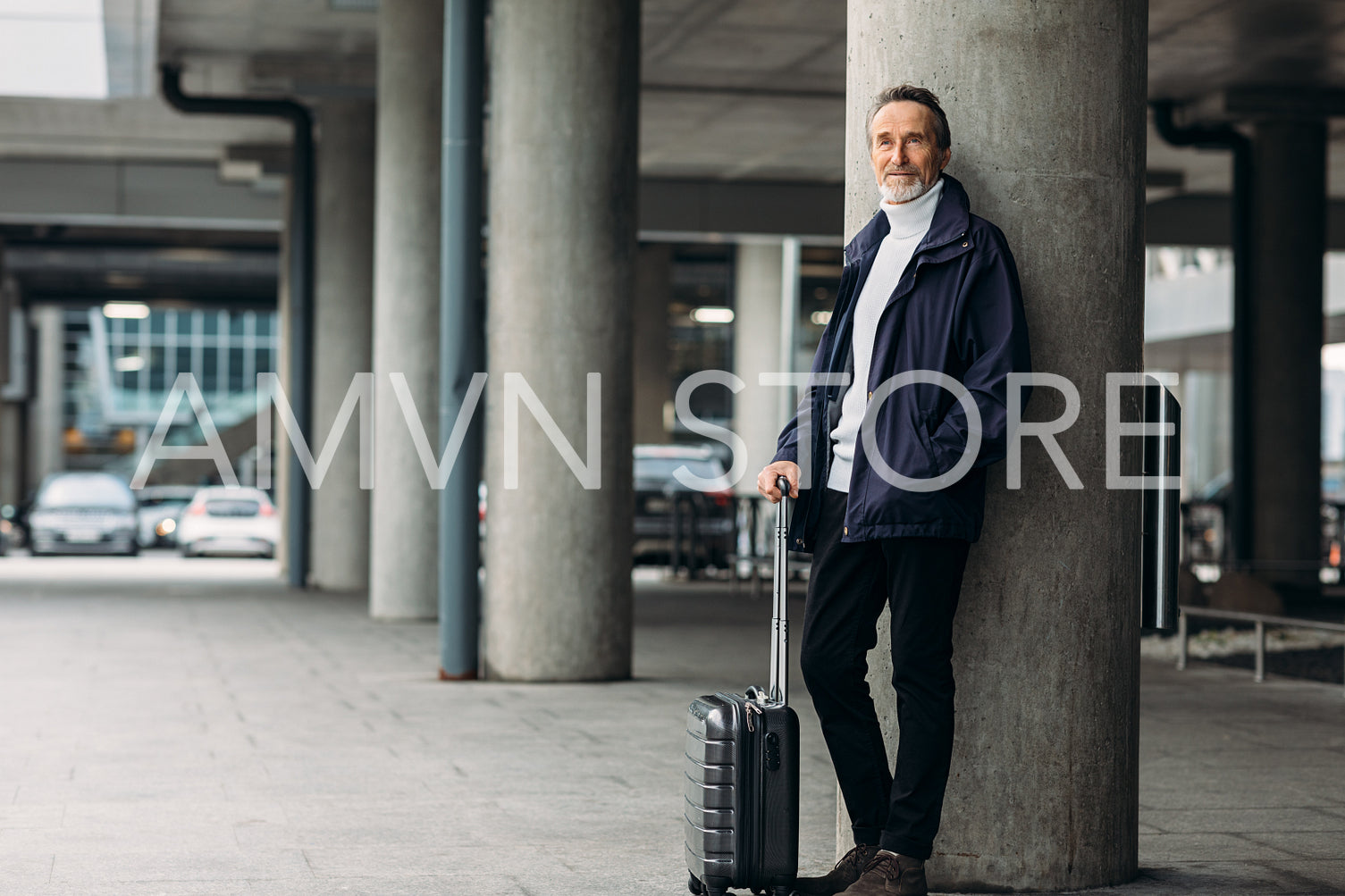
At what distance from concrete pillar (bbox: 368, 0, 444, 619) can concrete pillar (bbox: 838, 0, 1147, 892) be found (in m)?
9.85

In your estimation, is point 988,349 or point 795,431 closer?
point 988,349

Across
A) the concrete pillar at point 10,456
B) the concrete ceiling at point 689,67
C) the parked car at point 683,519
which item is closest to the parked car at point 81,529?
the concrete ceiling at point 689,67

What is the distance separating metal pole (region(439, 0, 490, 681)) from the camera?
414 inches

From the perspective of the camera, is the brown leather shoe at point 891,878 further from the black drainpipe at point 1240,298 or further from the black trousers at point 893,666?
the black drainpipe at point 1240,298

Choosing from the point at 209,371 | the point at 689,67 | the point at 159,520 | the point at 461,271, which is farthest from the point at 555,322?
the point at 209,371

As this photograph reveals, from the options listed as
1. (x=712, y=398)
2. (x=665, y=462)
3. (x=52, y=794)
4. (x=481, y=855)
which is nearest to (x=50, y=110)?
(x=665, y=462)

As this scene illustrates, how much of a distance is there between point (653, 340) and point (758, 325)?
2.57m

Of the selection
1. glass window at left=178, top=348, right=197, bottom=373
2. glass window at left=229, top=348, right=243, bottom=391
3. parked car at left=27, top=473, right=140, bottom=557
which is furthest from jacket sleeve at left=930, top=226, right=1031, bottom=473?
glass window at left=229, top=348, right=243, bottom=391

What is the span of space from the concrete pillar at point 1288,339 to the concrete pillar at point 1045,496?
53.8ft

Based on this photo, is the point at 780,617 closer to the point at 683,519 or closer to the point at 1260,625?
the point at 1260,625

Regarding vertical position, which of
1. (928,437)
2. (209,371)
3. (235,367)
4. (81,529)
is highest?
A: (235,367)

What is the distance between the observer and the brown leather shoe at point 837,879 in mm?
4562

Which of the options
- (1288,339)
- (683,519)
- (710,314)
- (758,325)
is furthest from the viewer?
(710,314)

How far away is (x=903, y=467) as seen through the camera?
445cm
